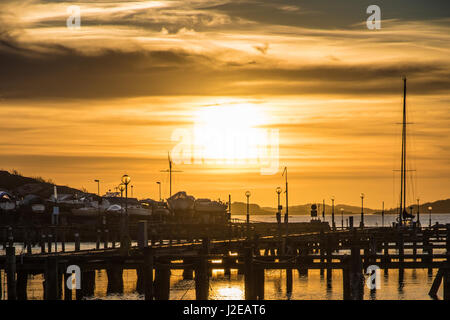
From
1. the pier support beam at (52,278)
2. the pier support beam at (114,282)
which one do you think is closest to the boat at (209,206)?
the pier support beam at (114,282)

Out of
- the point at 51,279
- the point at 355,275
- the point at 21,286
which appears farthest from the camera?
the point at 21,286

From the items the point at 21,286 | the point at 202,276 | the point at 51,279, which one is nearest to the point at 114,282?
the point at 21,286

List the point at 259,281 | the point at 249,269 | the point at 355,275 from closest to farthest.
Answer: the point at 355,275 < the point at 249,269 < the point at 259,281

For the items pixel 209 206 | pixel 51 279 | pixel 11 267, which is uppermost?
pixel 11 267

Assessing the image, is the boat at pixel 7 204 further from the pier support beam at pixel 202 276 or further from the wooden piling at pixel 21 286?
the pier support beam at pixel 202 276

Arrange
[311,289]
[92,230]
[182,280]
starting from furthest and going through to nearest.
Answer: [92,230] < [182,280] < [311,289]

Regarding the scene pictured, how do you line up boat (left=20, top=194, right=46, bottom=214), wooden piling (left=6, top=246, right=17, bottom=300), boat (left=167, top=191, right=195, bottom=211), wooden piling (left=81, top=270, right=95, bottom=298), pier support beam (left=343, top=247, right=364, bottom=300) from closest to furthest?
pier support beam (left=343, top=247, right=364, bottom=300), wooden piling (left=6, top=246, right=17, bottom=300), wooden piling (left=81, top=270, right=95, bottom=298), boat (left=20, top=194, right=46, bottom=214), boat (left=167, top=191, right=195, bottom=211)

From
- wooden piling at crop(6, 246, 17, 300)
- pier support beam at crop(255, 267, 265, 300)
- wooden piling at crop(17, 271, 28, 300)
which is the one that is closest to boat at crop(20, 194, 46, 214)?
wooden piling at crop(17, 271, 28, 300)

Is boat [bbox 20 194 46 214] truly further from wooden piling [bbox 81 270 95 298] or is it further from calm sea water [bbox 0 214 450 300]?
wooden piling [bbox 81 270 95 298]

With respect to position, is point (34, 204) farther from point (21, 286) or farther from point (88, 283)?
point (21, 286)

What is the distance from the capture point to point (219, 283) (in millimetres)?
72250
